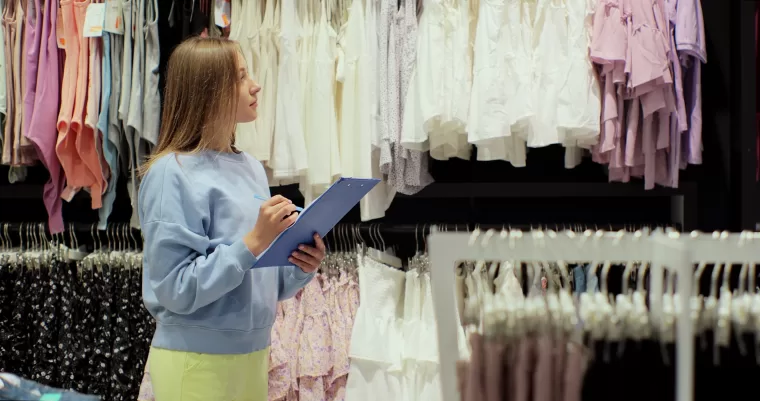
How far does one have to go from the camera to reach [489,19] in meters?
2.90

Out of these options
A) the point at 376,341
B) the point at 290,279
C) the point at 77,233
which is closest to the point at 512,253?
the point at 290,279

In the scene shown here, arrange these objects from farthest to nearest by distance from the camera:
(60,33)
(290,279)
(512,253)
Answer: (60,33) → (290,279) → (512,253)

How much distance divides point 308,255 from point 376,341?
89cm

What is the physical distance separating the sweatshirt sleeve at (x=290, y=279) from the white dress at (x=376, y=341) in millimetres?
731

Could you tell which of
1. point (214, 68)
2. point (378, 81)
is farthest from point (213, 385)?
point (378, 81)

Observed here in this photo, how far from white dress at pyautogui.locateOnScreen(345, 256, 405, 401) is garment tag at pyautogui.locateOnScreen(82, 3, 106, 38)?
1394 millimetres

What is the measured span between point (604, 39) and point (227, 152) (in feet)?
4.94

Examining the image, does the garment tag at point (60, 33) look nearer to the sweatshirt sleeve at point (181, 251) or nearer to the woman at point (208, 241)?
the woman at point (208, 241)

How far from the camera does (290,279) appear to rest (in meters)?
2.07

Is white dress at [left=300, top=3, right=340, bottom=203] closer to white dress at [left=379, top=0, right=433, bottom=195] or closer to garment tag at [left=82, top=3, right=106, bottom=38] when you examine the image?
white dress at [left=379, top=0, right=433, bottom=195]

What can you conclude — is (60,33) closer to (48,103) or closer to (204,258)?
(48,103)

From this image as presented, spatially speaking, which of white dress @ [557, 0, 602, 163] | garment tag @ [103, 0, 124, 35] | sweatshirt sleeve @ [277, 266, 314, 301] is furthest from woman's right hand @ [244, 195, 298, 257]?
garment tag @ [103, 0, 124, 35]

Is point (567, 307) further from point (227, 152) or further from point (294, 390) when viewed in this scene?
point (294, 390)

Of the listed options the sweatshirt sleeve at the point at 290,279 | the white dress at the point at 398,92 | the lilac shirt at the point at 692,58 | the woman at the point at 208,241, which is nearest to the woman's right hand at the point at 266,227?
the woman at the point at 208,241
